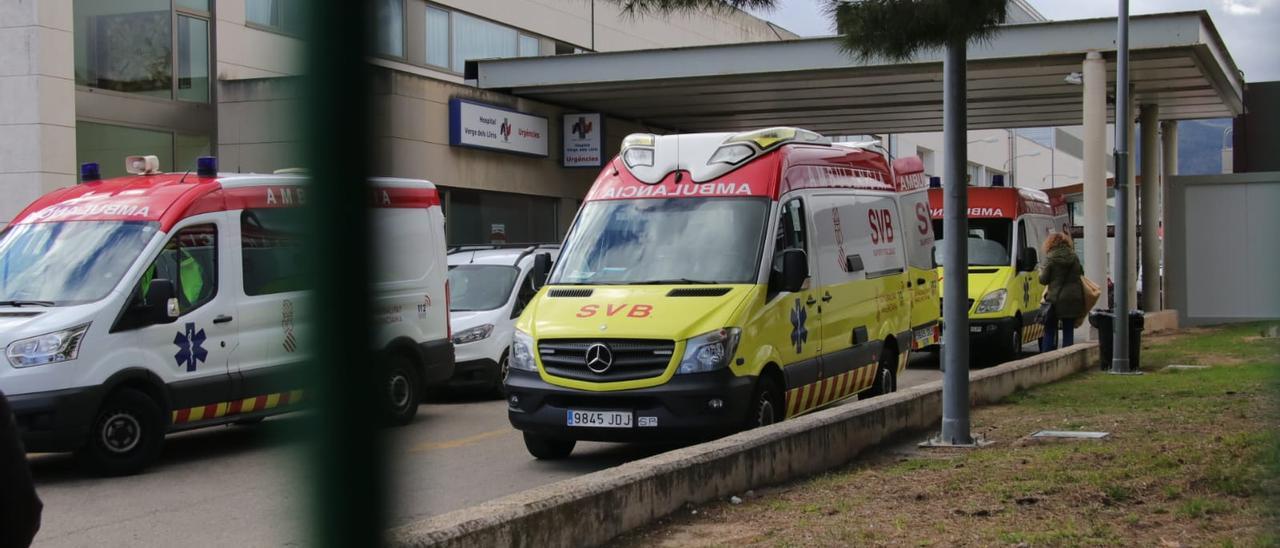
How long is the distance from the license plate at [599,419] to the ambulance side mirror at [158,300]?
306cm

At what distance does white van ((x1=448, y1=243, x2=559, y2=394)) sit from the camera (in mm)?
14586

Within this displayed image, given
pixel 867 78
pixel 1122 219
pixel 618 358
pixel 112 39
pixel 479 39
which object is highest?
pixel 479 39

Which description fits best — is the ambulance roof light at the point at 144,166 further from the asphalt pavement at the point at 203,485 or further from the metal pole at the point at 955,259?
the metal pole at the point at 955,259

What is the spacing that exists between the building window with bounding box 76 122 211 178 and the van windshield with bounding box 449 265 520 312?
12.3ft

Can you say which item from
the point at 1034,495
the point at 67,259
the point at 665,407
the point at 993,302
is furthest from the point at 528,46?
the point at 1034,495

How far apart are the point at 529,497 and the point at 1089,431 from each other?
5339 millimetres

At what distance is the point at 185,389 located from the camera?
1016 centimetres

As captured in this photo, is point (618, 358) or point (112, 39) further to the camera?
point (112, 39)

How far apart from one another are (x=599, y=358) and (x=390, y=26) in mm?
8448

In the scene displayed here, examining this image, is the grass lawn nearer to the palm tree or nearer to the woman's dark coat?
the palm tree

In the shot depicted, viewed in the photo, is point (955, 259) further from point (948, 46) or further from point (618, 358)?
point (618, 358)

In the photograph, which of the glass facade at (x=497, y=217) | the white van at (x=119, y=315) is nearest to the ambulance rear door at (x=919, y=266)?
the white van at (x=119, y=315)

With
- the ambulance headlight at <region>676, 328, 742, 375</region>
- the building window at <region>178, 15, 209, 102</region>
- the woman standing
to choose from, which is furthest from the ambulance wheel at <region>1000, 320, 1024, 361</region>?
the building window at <region>178, 15, 209, 102</region>

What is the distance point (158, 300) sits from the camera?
389 inches
